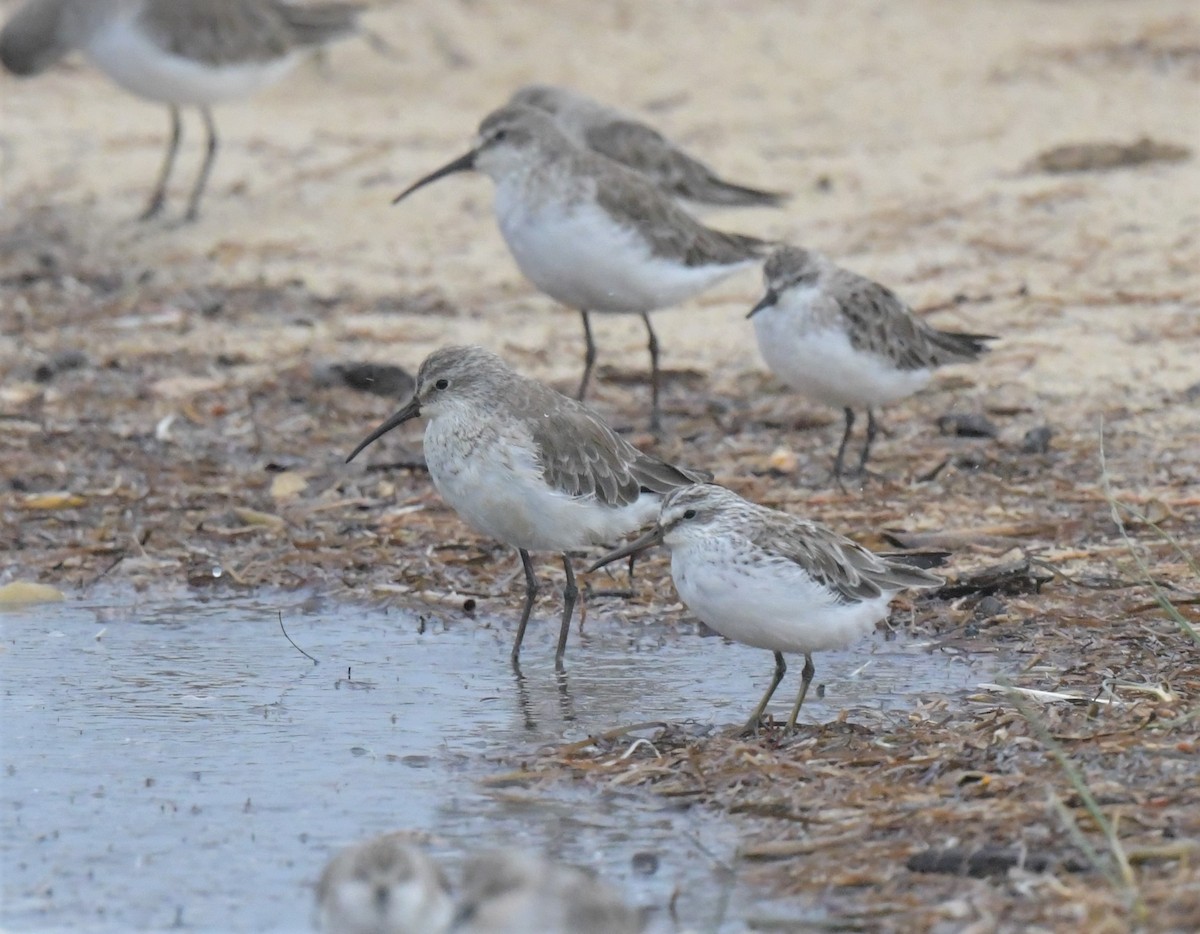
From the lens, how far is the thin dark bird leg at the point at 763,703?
6082 millimetres

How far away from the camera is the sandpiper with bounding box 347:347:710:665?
22.7ft

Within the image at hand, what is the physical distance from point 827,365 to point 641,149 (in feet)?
12.1

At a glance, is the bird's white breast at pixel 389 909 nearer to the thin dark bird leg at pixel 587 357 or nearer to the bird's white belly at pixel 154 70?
the thin dark bird leg at pixel 587 357

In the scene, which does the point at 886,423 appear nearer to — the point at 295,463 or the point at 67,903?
the point at 295,463

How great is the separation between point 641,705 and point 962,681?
1033 mm

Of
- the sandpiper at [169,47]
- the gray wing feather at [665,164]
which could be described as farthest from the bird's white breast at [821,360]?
the sandpiper at [169,47]

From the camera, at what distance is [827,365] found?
28.8 feet

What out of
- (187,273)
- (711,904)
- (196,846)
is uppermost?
(711,904)

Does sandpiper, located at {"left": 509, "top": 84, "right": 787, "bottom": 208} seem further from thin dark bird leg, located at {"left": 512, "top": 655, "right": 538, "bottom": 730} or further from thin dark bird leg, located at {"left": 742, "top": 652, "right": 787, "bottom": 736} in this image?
thin dark bird leg, located at {"left": 742, "top": 652, "right": 787, "bottom": 736}

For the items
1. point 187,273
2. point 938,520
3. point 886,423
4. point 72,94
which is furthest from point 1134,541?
point 72,94

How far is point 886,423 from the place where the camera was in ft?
32.3

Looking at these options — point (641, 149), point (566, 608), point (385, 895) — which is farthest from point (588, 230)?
point (385, 895)

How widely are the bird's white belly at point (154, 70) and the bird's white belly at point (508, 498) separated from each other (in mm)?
7867

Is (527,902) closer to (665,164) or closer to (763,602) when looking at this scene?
(763,602)
